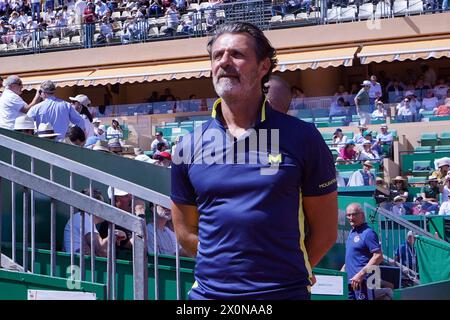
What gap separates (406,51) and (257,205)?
20.4 meters

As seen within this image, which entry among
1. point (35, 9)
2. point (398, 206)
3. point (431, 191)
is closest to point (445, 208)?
point (398, 206)

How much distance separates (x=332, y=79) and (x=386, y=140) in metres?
7.88

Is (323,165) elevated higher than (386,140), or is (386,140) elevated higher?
(323,165)

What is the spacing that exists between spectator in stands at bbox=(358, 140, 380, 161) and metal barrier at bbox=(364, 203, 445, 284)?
22.0ft

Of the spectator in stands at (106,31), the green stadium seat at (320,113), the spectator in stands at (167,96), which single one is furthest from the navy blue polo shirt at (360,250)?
the spectator in stands at (106,31)

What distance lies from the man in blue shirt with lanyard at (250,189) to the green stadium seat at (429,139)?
16.1 meters

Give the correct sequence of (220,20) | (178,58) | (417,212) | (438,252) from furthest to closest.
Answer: (178,58) → (220,20) → (417,212) → (438,252)

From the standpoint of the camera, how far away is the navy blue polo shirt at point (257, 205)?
320 cm

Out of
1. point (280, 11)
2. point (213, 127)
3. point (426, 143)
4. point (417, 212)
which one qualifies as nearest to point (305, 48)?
point (280, 11)

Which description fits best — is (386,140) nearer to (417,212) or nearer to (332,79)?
(417,212)

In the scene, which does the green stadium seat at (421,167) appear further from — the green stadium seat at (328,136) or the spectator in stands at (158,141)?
the spectator in stands at (158,141)

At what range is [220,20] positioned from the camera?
24.5 m

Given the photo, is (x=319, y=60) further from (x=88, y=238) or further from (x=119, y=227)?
(x=88, y=238)

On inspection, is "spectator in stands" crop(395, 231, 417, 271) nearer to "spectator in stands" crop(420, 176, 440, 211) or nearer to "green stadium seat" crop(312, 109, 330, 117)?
"spectator in stands" crop(420, 176, 440, 211)
